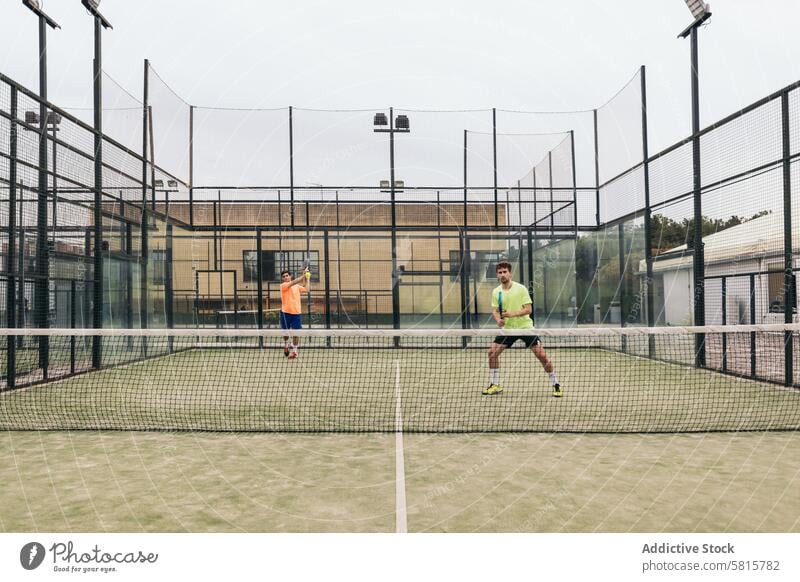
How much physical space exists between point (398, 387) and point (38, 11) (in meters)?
7.78

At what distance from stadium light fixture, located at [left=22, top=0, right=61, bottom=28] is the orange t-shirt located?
5894mm

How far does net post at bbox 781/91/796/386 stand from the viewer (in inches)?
309

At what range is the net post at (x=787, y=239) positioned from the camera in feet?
25.8

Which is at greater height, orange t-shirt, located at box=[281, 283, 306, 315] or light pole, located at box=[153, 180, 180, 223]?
light pole, located at box=[153, 180, 180, 223]

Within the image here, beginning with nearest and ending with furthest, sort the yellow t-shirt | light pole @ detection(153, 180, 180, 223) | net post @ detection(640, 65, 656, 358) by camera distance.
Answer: the yellow t-shirt
net post @ detection(640, 65, 656, 358)
light pole @ detection(153, 180, 180, 223)

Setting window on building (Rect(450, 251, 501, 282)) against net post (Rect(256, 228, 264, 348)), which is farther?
window on building (Rect(450, 251, 501, 282))

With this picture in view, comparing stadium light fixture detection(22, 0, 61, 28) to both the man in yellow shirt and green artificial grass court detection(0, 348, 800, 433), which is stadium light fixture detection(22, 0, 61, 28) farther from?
the man in yellow shirt

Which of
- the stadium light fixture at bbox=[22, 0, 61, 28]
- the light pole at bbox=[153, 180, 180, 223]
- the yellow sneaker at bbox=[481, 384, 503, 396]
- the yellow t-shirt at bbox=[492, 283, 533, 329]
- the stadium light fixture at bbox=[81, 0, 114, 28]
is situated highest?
the stadium light fixture at bbox=[81, 0, 114, 28]

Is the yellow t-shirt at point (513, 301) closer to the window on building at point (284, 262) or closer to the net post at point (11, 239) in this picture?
the net post at point (11, 239)

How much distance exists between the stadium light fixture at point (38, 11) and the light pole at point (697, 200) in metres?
10.3


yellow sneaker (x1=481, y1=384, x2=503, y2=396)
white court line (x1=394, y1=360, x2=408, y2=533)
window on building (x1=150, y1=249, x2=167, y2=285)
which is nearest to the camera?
white court line (x1=394, y1=360, x2=408, y2=533)

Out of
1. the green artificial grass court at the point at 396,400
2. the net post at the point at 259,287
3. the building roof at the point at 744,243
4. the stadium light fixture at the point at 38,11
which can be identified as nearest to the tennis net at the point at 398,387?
the green artificial grass court at the point at 396,400

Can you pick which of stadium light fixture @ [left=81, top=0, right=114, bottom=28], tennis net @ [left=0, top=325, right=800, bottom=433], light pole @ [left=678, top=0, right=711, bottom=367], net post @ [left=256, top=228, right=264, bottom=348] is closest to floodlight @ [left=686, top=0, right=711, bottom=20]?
light pole @ [left=678, top=0, right=711, bottom=367]
